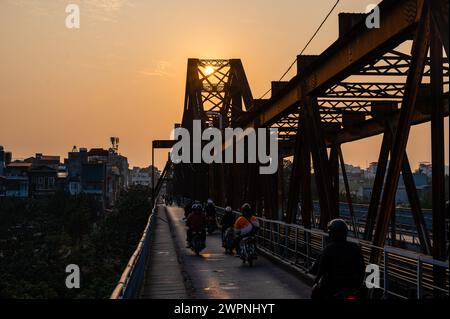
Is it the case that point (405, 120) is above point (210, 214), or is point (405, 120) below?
above

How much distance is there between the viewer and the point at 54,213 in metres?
120

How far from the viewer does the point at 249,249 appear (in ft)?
59.7

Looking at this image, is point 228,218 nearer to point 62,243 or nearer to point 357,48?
point 357,48

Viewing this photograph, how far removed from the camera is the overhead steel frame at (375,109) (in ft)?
29.8

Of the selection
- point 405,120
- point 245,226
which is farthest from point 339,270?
point 245,226

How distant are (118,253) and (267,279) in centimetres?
4301

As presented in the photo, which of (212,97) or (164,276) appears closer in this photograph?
(164,276)

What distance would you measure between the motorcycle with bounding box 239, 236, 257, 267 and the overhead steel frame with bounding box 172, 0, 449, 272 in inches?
65.6

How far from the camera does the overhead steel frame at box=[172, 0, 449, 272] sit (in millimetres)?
9094

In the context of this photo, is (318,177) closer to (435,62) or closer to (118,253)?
(435,62)

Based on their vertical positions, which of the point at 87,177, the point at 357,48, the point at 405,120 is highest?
the point at 87,177

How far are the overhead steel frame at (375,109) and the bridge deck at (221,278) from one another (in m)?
1.89

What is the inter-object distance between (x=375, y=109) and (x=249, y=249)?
21.4 ft
